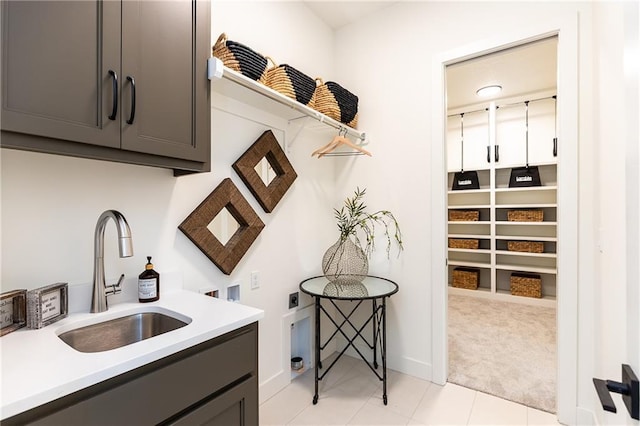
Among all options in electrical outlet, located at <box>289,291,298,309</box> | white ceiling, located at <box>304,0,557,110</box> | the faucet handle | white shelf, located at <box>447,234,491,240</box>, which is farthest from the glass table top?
white shelf, located at <box>447,234,491,240</box>

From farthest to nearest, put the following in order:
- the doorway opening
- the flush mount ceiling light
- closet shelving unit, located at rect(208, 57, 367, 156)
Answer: the flush mount ceiling light, the doorway opening, closet shelving unit, located at rect(208, 57, 367, 156)

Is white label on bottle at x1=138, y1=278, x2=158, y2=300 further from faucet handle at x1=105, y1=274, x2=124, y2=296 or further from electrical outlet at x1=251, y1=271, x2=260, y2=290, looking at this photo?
electrical outlet at x1=251, y1=271, x2=260, y2=290

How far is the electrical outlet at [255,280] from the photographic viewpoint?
6.57 feet

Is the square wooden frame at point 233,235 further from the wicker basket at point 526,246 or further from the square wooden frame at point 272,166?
the wicker basket at point 526,246

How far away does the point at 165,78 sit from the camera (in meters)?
1.21

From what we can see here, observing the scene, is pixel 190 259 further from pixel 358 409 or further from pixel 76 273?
pixel 358 409

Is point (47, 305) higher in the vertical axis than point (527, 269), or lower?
higher

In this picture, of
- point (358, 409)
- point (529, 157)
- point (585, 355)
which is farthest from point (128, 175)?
point (529, 157)

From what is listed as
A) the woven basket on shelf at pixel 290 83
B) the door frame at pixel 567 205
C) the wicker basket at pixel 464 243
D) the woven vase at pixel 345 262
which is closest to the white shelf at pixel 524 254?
the wicker basket at pixel 464 243

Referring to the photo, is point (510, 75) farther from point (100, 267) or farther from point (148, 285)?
point (100, 267)

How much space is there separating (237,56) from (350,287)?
1.61 metres

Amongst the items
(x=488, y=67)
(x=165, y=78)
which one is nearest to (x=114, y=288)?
(x=165, y=78)

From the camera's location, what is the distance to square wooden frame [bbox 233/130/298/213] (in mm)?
1941

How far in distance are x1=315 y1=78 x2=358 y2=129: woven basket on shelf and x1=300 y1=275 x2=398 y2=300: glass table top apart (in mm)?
1214
